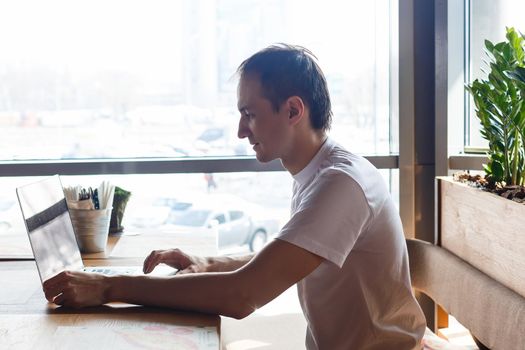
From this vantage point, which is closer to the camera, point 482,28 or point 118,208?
point 118,208

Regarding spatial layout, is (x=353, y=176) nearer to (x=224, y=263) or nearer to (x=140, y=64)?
(x=224, y=263)

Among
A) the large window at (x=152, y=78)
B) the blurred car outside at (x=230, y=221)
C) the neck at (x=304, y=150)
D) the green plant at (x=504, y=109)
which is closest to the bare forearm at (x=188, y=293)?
the neck at (x=304, y=150)

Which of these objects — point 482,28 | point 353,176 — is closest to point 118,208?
point 353,176

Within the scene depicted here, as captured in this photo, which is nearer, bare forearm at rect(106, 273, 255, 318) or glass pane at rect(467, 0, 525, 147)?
bare forearm at rect(106, 273, 255, 318)

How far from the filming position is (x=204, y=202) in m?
3.50

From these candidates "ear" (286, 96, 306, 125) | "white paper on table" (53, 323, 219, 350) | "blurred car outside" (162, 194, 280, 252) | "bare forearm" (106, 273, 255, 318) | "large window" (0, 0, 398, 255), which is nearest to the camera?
"white paper on table" (53, 323, 219, 350)

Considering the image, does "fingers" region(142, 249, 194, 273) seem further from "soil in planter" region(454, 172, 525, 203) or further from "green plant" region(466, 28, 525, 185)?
"green plant" region(466, 28, 525, 185)

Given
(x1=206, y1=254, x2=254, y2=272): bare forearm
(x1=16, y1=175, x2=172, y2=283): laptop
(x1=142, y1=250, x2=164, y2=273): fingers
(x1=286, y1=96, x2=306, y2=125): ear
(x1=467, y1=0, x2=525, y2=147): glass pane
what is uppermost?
(x1=467, y1=0, x2=525, y2=147): glass pane

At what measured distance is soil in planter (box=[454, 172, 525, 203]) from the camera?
7.48 ft

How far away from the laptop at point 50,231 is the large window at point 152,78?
1300 mm

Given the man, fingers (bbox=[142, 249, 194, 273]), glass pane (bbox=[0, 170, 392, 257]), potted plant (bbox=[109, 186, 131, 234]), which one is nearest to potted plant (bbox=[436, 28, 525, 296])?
the man

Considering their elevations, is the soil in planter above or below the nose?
below

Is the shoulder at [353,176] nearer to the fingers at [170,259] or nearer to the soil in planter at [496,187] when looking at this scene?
the fingers at [170,259]

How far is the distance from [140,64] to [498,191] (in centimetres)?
190
